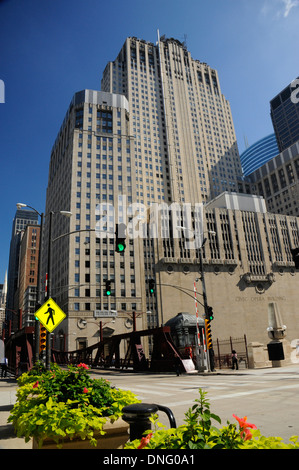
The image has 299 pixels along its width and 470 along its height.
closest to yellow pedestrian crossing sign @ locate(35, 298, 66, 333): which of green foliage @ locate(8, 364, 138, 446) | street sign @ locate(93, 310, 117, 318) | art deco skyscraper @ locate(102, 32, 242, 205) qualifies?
green foliage @ locate(8, 364, 138, 446)

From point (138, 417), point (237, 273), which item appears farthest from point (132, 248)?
point (138, 417)

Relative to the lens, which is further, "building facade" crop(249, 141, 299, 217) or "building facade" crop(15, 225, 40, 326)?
"building facade" crop(249, 141, 299, 217)

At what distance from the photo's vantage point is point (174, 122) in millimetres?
138375

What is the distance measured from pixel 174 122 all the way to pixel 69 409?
144349 millimetres

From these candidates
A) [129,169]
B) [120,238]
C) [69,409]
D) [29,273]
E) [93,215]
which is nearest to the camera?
[69,409]

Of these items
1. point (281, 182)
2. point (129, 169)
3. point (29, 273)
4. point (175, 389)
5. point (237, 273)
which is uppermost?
point (281, 182)

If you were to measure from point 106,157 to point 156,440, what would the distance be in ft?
301

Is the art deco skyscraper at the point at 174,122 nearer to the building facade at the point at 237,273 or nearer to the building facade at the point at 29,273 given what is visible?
the building facade at the point at 237,273

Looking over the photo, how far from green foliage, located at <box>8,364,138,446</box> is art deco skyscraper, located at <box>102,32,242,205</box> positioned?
114981 mm

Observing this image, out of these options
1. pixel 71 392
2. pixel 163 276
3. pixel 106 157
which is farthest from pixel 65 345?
pixel 71 392

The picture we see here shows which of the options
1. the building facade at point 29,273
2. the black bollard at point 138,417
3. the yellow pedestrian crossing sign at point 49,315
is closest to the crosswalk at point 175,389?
the yellow pedestrian crossing sign at point 49,315

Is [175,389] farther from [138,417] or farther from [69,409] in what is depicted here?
[138,417]

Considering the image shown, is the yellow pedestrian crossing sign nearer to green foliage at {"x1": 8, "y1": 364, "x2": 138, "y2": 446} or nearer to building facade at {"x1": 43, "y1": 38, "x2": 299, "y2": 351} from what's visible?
green foliage at {"x1": 8, "y1": 364, "x2": 138, "y2": 446}

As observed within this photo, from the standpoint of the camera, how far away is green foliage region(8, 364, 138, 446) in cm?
393
